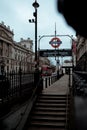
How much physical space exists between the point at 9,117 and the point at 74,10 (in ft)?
32.4

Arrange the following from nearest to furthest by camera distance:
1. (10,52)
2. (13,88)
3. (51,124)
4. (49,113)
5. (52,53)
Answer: (51,124) < (13,88) < (49,113) < (52,53) < (10,52)

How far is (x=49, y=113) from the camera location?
1202 cm

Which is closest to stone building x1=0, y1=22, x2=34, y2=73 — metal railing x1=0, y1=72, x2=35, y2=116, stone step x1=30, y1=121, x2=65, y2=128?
metal railing x1=0, y1=72, x2=35, y2=116

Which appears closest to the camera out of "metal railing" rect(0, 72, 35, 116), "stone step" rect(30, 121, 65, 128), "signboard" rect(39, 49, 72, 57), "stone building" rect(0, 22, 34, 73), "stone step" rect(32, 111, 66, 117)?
"metal railing" rect(0, 72, 35, 116)

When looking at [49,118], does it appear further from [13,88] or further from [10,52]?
[10,52]

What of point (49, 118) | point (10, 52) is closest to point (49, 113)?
point (49, 118)

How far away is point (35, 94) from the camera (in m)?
13.8

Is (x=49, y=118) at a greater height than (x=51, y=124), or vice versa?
(x=49, y=118)

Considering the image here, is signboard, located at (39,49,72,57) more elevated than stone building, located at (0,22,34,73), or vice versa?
stone building, located at (0,22,34,73)

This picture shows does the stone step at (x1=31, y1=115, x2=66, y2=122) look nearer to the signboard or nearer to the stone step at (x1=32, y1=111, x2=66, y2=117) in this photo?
the stone step at (x1=32, y1=111, x2=66, y2=117)

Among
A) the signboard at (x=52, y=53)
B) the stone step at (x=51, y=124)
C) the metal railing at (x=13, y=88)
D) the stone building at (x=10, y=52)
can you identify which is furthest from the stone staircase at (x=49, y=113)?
the stone building at (x=10, y=52)

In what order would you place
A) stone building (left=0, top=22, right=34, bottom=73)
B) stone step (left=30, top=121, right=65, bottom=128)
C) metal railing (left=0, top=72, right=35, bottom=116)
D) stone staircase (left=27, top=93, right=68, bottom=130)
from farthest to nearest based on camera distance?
stone building (left=0, top=22, right=34, bottom=73) → stone staircase (left=27, top=93, right=68, bottom=130) → stone step (left=30, top=121, right=65, bottom=128) → metal railing (left=0, top=72, right=35, bottom=116)

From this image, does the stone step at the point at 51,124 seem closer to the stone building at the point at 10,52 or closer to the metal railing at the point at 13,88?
the metal railing at the point at 13,88

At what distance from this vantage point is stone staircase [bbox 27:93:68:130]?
35.8 ft
